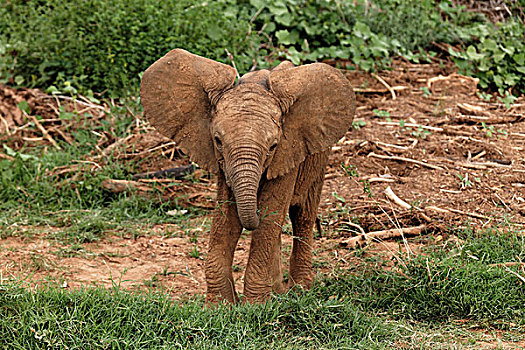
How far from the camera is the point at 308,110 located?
4.80 meters

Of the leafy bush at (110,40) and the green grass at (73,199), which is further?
the leafy bush at (110,40)

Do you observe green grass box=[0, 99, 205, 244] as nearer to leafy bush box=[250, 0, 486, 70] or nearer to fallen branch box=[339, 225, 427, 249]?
fallen branch box=[339, 225, 427, 249]

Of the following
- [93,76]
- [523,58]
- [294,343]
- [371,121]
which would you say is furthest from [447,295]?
[523,58]

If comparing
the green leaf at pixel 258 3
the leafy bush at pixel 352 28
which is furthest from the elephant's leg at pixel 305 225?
the green leaf at pixel 258 3

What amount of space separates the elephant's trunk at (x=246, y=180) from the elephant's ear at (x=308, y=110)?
17.8 inches

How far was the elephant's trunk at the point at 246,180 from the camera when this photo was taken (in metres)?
4.13

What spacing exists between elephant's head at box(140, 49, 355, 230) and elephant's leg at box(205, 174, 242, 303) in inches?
12.3

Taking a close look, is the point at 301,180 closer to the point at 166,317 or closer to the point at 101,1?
the point at 166,317

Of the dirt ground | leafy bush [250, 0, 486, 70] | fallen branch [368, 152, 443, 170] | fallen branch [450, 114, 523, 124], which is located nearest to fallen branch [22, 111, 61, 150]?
the dirt ground

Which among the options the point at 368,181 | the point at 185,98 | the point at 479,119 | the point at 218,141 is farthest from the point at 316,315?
the point at 479,119

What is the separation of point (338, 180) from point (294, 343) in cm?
360

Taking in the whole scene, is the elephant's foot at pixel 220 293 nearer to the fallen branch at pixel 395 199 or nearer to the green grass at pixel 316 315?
the green grass at pixel 316 315

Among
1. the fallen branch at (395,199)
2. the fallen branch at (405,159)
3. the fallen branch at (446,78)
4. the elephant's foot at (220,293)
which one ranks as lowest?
the fallen branch at (446,78)

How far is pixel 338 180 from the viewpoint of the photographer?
7719mm
